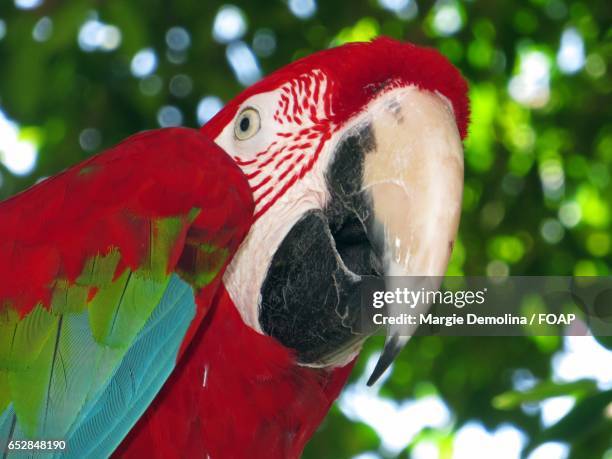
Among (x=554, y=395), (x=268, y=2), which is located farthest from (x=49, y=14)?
(x=554, y=395)

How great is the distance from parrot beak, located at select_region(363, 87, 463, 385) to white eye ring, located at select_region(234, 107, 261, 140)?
204mm

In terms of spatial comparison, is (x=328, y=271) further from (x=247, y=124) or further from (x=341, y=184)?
(x=247, y=124)

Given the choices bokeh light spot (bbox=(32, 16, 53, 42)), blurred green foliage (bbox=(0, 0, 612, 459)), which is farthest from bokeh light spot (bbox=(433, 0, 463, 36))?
bokeh light spot (bbox=(32, 16, 53, 42))

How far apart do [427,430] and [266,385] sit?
4.84 feet

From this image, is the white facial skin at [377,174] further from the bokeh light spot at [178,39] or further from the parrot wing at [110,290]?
the bokeh light spot at [178,39]

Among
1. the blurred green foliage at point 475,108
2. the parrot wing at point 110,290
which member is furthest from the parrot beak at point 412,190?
the blurred green foliage at point 475,108

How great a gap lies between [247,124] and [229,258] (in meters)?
0.25

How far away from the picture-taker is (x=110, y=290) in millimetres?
1170

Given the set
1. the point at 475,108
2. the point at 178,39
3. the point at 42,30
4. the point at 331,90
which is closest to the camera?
the point at 331,90

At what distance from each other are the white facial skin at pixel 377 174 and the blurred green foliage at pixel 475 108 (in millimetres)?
954

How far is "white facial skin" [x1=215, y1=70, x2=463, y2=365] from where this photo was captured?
1109 millimetres

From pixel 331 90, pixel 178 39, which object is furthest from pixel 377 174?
pixel 178 39

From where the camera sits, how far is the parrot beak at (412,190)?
1096 mm

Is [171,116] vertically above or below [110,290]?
above
